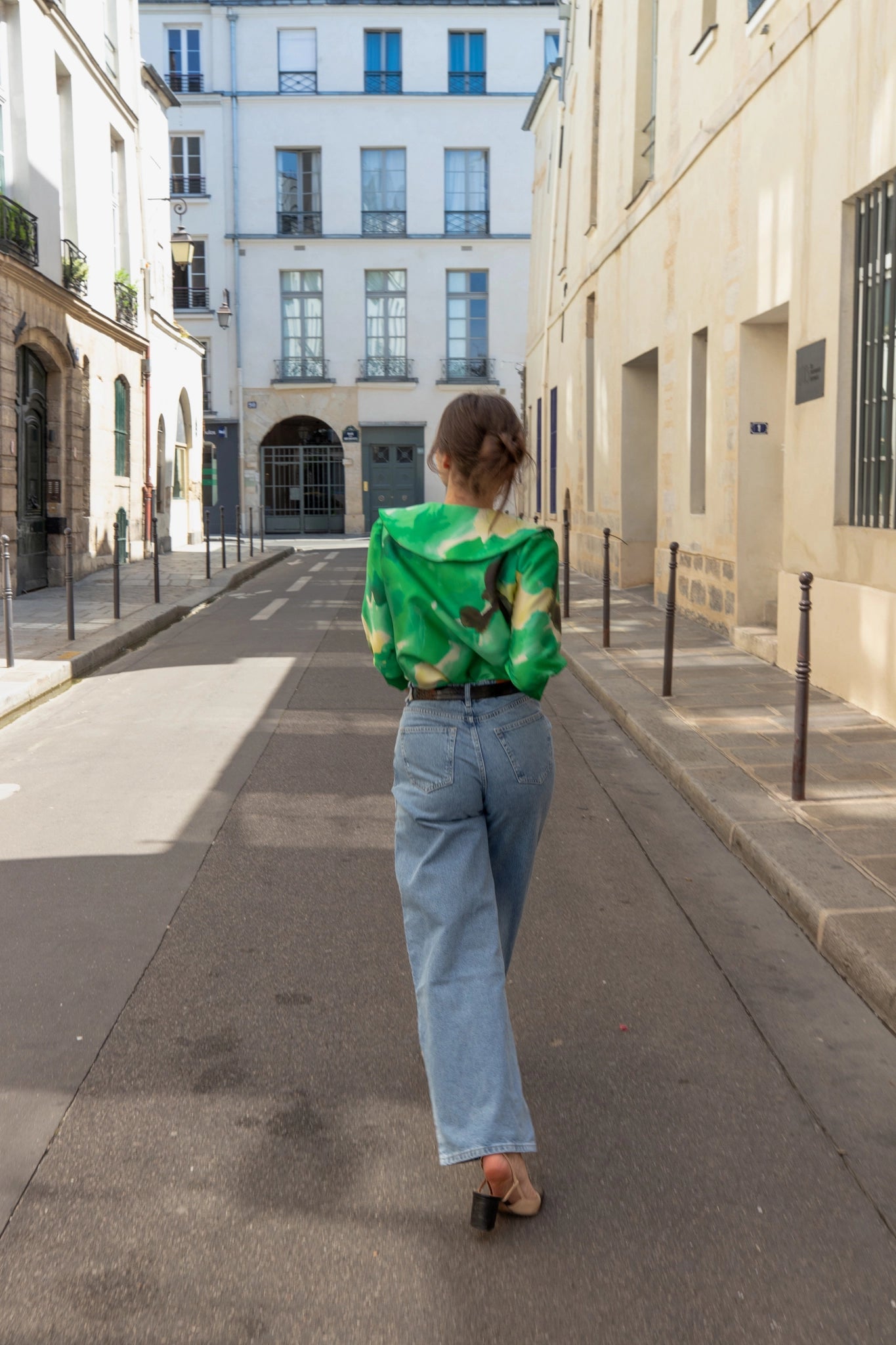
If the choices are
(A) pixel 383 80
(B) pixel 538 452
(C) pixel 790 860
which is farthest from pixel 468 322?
(C) pixel 790 860

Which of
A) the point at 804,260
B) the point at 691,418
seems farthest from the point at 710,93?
the point at 804,260

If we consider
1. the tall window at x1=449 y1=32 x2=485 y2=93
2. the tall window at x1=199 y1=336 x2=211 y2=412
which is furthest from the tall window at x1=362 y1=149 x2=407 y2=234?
the tall window at x1=199 y1=336 x2=211 y2=412

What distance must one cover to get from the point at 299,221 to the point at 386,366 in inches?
198

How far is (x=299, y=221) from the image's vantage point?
132 ft

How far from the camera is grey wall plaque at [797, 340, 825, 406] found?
9.25 m

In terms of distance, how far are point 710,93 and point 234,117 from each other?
30.3m

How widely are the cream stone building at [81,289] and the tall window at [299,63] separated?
14595mm

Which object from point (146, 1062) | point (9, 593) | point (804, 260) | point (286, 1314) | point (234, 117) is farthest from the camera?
point (234, 117)

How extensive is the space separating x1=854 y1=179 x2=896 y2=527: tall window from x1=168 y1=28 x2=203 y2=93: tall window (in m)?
35.5

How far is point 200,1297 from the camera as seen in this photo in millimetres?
2488

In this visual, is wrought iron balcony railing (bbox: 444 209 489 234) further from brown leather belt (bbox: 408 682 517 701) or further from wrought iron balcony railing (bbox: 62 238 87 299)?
brown leather belt (bbox: 408 682 517 701)

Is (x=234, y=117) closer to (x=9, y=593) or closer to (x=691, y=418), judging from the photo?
(x=691, y=418)

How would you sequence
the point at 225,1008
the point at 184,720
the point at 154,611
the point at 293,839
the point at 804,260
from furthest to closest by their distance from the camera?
the point at 154,611 < the point at 804,260 < the point at 184,720 < the point at 293,839 < the point at 225,1008

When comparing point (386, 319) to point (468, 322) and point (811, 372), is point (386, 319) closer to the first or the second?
point (468, 322)
